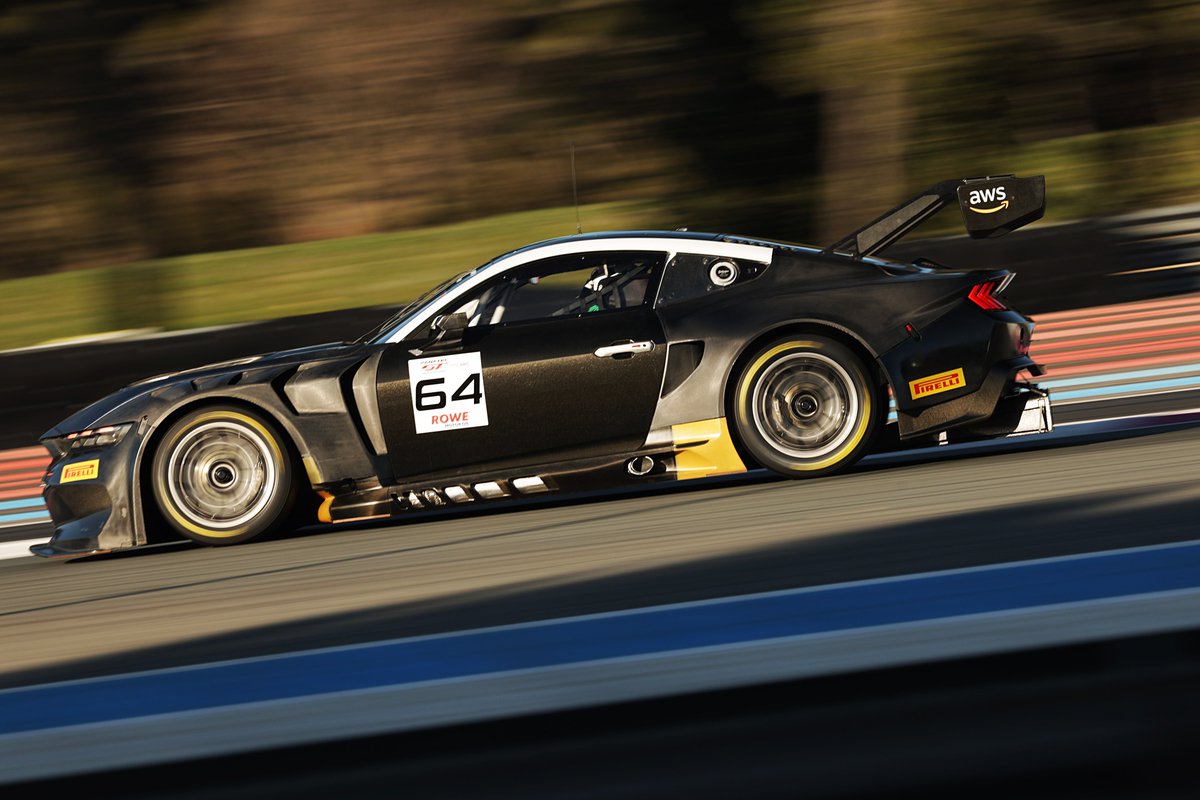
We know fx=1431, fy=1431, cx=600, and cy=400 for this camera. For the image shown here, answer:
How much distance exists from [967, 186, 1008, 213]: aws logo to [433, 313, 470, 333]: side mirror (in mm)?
2371

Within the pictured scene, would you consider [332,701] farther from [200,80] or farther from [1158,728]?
[200,80]

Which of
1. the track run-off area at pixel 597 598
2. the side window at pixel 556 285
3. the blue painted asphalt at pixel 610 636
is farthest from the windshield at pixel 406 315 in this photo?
the blue painted asphalt at pixel 610 636

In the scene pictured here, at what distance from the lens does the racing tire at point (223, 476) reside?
6.54 meters

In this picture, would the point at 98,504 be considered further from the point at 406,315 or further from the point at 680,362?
the point at 680,362

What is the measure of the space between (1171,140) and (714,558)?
13.4 metres

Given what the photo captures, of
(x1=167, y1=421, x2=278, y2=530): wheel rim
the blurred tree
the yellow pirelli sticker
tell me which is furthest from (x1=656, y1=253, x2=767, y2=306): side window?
the blurred tree

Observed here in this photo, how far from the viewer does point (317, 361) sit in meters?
6.57

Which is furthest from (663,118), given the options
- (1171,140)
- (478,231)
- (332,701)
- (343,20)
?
(332,701)

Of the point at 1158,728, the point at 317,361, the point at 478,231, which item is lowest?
the point at 1158,728

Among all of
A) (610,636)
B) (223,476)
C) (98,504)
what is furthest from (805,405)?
(98,504)

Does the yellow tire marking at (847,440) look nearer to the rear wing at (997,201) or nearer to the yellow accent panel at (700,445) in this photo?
the yellow accent panel at (700,445)

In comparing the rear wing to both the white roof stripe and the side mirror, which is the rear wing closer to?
the white roof stripe

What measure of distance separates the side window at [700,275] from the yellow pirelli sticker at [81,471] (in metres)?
2.68

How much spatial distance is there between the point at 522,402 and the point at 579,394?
0.26 m
